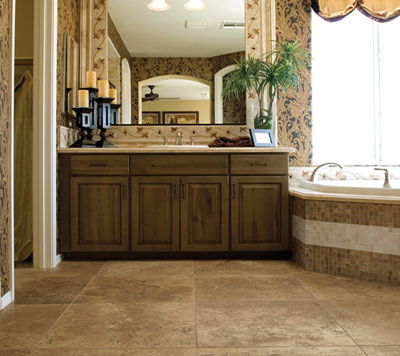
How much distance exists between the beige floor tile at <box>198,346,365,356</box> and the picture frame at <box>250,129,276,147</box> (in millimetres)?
1822

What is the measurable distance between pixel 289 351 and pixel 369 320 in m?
0.52

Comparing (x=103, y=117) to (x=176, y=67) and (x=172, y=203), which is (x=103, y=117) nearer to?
(x=176, y=67)

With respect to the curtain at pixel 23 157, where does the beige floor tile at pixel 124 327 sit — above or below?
Answer: below

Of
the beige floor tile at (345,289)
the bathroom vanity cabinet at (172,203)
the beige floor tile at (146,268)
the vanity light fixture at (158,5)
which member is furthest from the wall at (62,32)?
the beige floor tile at (345,289)

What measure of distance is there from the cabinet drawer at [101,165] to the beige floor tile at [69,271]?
2.19ft

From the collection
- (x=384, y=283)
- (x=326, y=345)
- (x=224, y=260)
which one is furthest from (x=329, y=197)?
(x=326, y=345)

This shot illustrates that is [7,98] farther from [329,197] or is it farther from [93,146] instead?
[329,197]

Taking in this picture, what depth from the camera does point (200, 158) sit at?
2.93 meters

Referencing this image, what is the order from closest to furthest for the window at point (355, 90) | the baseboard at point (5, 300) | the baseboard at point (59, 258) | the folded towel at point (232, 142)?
the baseboard at point (5, 300)
the baseboard at point (59, 258)
the folded towel at point (232, 142)
the window at point (355, 90)

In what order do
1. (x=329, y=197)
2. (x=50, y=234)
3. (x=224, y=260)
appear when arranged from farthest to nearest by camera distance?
1. (x=224, y=260)
2. (x=50, y=234)
3. (x=329, y=197)

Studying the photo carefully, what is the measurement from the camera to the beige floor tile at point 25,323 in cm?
156

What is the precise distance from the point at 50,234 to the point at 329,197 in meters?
1.93

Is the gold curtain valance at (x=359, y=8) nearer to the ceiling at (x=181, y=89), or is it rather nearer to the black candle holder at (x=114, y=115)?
the ceiling at (x=181, y=89)

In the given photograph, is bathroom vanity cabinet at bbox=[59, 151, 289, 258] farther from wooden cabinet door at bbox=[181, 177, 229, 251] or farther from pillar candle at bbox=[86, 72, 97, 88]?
pillar candle at bbox=[86, 72, 97, 88]
